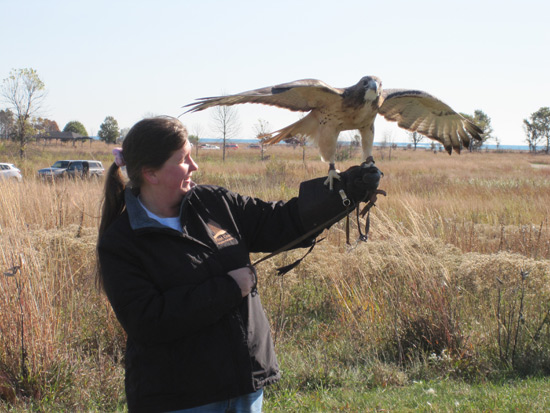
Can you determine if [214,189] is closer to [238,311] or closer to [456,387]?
[238,311]

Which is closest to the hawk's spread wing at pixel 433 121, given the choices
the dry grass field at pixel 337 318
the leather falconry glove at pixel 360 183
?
the dry grass field at pixel 337 318

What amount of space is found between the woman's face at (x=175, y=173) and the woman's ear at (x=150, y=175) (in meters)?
0.01

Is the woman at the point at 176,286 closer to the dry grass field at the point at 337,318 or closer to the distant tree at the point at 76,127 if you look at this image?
the dry grass field at the point at 337,318

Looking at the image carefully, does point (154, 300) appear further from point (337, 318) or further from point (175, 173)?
point (337, 318)

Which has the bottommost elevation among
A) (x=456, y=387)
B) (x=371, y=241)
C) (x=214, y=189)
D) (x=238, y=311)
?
(x=456, y=387)

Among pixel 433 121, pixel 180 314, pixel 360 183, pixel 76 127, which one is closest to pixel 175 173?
pixel 180 314

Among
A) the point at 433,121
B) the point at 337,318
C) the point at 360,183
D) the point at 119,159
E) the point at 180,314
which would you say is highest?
the point at 433,121

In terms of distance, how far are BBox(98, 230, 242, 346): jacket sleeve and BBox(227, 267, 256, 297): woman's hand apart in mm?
26

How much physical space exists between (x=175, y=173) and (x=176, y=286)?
47cm

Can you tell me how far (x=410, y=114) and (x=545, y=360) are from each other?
8.34ft

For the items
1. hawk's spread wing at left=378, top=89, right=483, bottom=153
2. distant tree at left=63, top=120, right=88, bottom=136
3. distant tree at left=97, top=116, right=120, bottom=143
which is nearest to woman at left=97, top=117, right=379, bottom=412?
hawk's spread wing at left=378, top=89, right=483, bottom=153

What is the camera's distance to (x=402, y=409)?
11.6ft

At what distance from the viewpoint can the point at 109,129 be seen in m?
70.1

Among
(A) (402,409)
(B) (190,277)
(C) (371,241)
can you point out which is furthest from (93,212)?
(B) (190,277)
